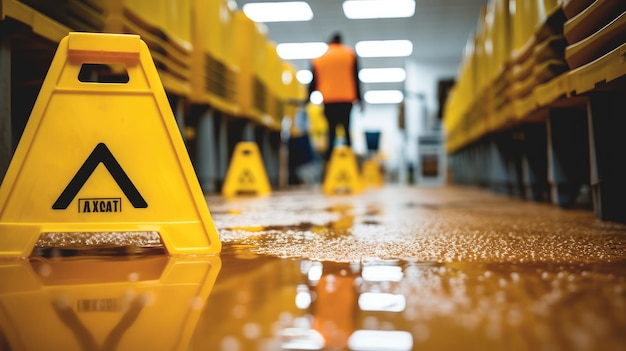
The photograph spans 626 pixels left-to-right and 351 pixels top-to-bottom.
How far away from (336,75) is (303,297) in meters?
3.99

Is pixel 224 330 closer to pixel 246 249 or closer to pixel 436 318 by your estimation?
pixel 436 318

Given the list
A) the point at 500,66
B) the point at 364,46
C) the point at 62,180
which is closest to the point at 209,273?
the point at 62,180

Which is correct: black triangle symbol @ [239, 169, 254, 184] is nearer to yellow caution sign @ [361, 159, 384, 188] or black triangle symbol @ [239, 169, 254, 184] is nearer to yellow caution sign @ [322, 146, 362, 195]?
yellow caution sign @ [322, 146, 362, 195]

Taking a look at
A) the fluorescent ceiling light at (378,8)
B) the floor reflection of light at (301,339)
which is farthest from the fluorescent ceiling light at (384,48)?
the floor reflection of light at (301,339)

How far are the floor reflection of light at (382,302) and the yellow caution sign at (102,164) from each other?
0.46m

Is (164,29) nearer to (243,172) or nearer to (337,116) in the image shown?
(243,172)

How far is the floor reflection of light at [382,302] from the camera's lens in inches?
23.2

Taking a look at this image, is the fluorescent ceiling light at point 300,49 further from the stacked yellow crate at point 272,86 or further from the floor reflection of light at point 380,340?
the floor reflection of light at point 380,340

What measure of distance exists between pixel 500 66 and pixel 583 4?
1.82 meters

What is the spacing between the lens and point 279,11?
8.87m

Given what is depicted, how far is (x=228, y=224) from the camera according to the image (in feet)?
5.35

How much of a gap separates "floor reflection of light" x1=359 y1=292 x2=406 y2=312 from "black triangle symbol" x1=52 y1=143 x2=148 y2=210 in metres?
0.59

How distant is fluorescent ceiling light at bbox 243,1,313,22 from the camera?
336 inches

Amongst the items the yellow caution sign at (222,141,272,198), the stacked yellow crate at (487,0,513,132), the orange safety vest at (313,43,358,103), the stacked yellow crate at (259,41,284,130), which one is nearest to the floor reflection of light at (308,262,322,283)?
the stacked yellow crate at (487,0,513,132)
